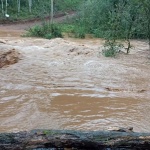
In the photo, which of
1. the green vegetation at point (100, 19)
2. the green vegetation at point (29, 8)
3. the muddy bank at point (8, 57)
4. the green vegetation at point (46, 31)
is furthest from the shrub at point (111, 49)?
the green vegetation at point (29, 8)

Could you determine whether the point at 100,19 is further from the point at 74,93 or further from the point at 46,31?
the point at 74,93

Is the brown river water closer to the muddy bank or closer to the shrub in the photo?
the muddy bank

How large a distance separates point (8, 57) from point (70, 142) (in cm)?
879

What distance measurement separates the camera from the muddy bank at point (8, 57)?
1137cm

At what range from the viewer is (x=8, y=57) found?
11727mm

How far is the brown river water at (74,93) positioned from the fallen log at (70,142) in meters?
2.19

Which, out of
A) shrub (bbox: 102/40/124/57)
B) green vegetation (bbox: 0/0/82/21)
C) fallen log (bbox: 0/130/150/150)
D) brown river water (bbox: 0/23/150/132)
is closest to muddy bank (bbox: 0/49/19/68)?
brown river water (bbox: 0/23/150/132)

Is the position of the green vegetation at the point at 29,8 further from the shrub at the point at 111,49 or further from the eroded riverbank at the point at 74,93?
the eroded riverbank at the point at 74,93

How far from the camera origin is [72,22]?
31.6 meters

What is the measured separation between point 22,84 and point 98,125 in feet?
11.5

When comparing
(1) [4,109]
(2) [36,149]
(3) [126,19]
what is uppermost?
(3) [126,19]

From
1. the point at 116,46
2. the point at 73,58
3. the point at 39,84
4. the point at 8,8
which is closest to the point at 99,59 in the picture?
the point at 73,58

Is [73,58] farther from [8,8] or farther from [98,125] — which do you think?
[8,8]

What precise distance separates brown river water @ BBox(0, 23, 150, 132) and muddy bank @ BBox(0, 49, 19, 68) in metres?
0.23
